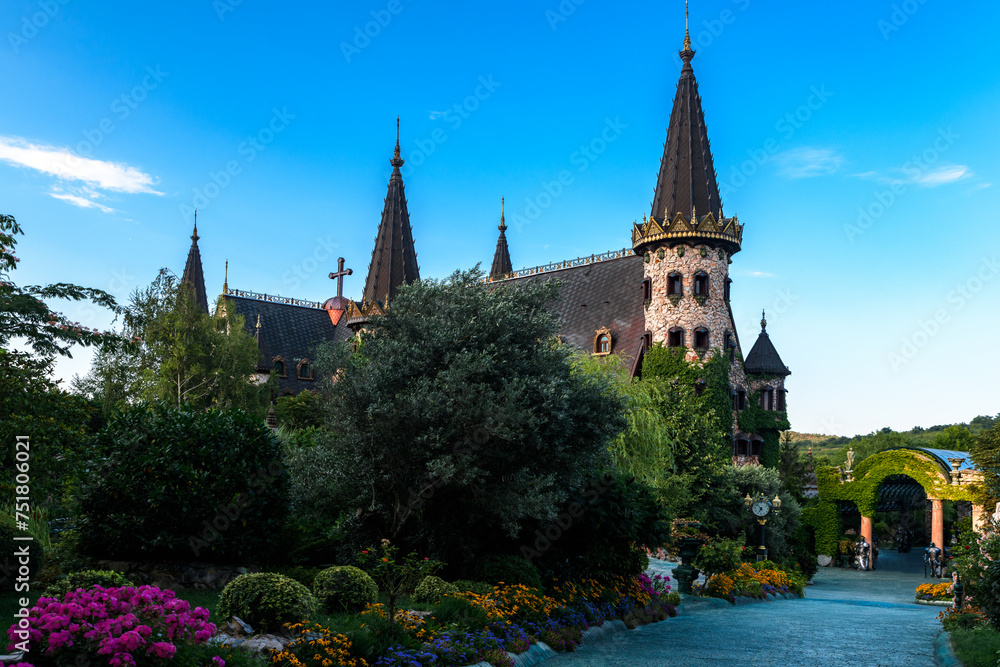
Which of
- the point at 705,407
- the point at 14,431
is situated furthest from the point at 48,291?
the point at 705,407

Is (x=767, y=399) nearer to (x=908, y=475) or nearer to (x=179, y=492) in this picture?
(x=908, y=475)

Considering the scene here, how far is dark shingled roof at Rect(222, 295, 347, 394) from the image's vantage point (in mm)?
64188

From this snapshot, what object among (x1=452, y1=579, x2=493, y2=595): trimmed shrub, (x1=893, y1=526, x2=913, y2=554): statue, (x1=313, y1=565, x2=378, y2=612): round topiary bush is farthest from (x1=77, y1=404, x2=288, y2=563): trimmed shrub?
(x1=893, y1=526, x2=913, y2=554): statue

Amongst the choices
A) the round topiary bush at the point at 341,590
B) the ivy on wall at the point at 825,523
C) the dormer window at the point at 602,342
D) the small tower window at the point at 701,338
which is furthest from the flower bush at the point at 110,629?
the ivy on wall at the point at 825,523

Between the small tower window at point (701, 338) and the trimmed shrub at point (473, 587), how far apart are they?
107 feet

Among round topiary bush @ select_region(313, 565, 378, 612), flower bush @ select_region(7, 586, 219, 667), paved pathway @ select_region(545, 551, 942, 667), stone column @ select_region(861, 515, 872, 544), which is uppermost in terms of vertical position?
flower bush @ select_region(7, 586, 219, 667)

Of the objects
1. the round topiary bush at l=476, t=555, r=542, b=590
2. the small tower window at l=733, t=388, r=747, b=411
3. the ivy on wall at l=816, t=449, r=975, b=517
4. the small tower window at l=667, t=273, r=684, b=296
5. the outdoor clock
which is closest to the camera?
the round topiary bush at l=476, t=555, r=542, b=590

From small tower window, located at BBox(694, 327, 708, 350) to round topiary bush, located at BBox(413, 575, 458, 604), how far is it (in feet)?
110

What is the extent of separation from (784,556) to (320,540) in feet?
93.7

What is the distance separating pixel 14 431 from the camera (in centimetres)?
1109

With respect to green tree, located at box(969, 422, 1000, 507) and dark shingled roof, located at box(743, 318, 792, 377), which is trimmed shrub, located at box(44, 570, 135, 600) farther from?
dark shingled roof, located at box(743, 318, 792, 377)

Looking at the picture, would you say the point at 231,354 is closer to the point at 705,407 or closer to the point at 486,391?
the point at 705,407

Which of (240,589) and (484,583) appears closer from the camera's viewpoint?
(240,589)

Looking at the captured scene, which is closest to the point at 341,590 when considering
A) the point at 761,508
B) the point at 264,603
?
the point at 264,603
